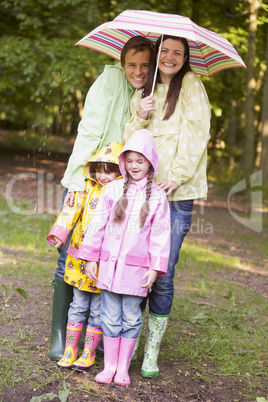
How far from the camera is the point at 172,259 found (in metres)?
3.19

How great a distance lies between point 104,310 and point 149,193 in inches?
29.6

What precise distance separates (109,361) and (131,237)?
2.50 ft

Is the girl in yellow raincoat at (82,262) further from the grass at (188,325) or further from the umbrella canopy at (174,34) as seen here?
the umbrella canopy at (174,34)

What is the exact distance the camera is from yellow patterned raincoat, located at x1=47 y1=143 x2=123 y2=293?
316 centimetres

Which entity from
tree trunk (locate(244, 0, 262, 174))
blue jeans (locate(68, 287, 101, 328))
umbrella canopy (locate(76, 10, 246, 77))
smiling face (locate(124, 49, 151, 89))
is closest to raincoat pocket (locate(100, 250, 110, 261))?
blue jeans (locate(68, 287, 101, 328))

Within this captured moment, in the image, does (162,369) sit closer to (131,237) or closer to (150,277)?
(150,277)

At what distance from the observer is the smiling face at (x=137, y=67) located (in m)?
3.23

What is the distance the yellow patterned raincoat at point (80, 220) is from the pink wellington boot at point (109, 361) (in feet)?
1.09

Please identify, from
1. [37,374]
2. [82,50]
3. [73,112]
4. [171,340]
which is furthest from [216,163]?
[73,112]

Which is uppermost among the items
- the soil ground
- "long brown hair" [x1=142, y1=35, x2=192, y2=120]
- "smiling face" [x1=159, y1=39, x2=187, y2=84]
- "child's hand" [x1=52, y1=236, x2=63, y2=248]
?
"smiling face" [x1=159, y1=39, x2=187, y2=84]

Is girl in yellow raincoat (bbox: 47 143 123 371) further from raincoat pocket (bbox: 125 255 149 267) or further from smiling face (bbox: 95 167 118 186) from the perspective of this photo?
raincoat pocket (bbox: 125 255 149 267)

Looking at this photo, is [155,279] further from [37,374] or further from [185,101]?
[185,101]

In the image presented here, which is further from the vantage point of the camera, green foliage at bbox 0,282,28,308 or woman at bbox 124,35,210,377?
green foliage at bbox 0,282,28,308

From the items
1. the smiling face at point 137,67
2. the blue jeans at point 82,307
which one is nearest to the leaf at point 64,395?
the blue jeans at point 82,307
